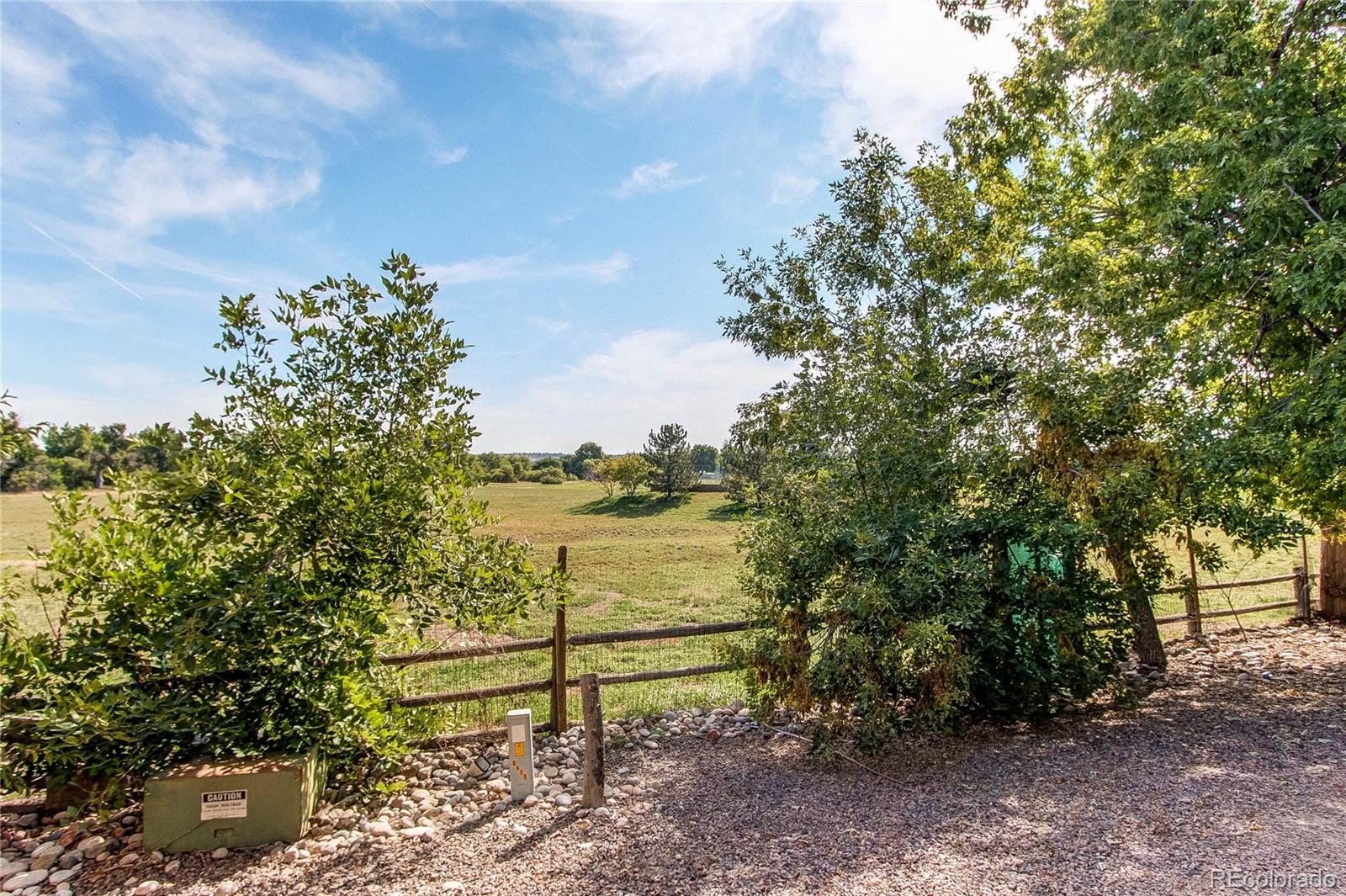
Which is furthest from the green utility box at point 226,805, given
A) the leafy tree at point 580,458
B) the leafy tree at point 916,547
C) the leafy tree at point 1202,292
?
the leafy tree at point 580,458

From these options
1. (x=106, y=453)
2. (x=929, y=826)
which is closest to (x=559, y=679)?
(x=929, y=826)

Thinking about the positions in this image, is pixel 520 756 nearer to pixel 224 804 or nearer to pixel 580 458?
pixel 224 804

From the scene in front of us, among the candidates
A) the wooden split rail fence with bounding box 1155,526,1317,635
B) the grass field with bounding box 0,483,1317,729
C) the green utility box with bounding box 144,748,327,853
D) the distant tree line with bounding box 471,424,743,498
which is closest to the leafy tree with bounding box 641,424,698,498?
the distant tree line with bounding box 471,424,743,498

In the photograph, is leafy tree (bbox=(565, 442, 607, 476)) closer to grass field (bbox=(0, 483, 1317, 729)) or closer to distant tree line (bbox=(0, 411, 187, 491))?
grass field (bbox=(0, 483, 1317, 729))

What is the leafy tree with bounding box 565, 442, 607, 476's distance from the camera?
142 feet

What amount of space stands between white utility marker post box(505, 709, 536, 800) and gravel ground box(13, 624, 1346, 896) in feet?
0.70

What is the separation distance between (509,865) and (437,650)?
227cm

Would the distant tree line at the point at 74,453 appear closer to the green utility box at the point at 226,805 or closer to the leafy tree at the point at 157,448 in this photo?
the leafy tree at the point at 157,448

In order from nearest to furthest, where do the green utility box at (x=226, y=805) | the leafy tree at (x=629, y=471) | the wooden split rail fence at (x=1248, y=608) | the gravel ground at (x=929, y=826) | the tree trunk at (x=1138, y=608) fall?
the gravel ground at (x=929, y=826) → the green utility box at (x=226, y=805) → the tree trunk at (x=1138, y=608) → the wooden split rail fence at (x=1248, y=608) → the leafy tree at (x=629, y=471)

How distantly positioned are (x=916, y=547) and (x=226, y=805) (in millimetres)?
4639

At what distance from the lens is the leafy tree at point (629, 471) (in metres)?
33.8

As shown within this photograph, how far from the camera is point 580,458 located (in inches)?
1750

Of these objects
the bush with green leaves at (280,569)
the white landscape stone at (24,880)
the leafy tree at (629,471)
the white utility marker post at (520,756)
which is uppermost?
the leafy tree at (629,471)

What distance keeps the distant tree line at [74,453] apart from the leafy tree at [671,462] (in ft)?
96.3
